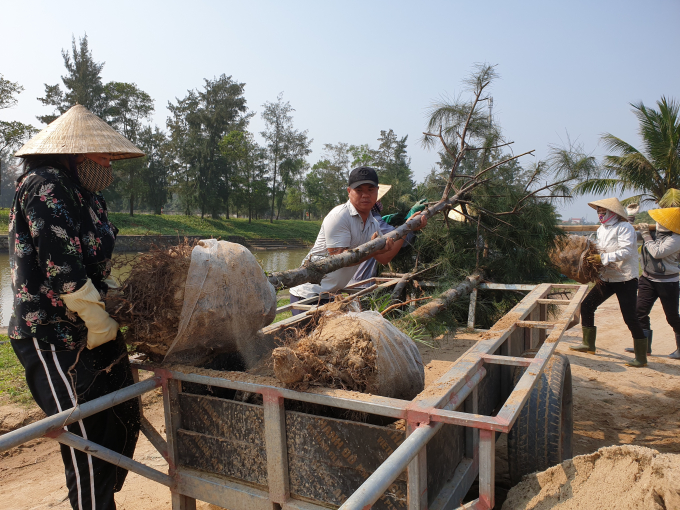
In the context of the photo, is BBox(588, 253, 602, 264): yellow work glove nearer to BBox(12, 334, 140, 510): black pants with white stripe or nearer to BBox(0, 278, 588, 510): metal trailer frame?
BBox(0, 278, 588, 510): metal trailer frame

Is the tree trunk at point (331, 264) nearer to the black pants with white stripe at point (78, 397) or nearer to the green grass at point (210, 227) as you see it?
the black pants with white stripe at point (78, 397)

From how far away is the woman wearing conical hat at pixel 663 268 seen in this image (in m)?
5.52

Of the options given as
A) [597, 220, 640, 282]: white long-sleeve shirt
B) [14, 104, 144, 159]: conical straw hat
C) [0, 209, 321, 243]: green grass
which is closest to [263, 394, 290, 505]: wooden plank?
[14, 104, 144, 159]: conical straw hat

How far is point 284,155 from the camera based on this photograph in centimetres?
4556

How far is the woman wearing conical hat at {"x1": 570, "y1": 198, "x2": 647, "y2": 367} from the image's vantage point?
17.3 feet

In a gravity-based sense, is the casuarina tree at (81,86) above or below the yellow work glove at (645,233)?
above

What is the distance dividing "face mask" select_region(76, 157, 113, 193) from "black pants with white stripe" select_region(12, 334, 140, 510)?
70 cm

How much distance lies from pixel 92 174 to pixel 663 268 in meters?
6.13

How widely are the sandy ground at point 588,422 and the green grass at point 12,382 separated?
0.19 m

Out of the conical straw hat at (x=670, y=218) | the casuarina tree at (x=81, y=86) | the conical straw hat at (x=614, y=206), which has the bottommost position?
the conical straw hat at (x=670, y=218)

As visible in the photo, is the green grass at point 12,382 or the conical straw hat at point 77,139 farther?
the green grass at point 12,382

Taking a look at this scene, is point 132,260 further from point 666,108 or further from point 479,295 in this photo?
point 666,108

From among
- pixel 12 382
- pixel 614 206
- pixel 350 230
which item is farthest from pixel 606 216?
pixel 12 382

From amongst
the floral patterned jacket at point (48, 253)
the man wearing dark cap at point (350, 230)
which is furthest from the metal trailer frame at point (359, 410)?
the man wearing dark cap at point (350, 230)
